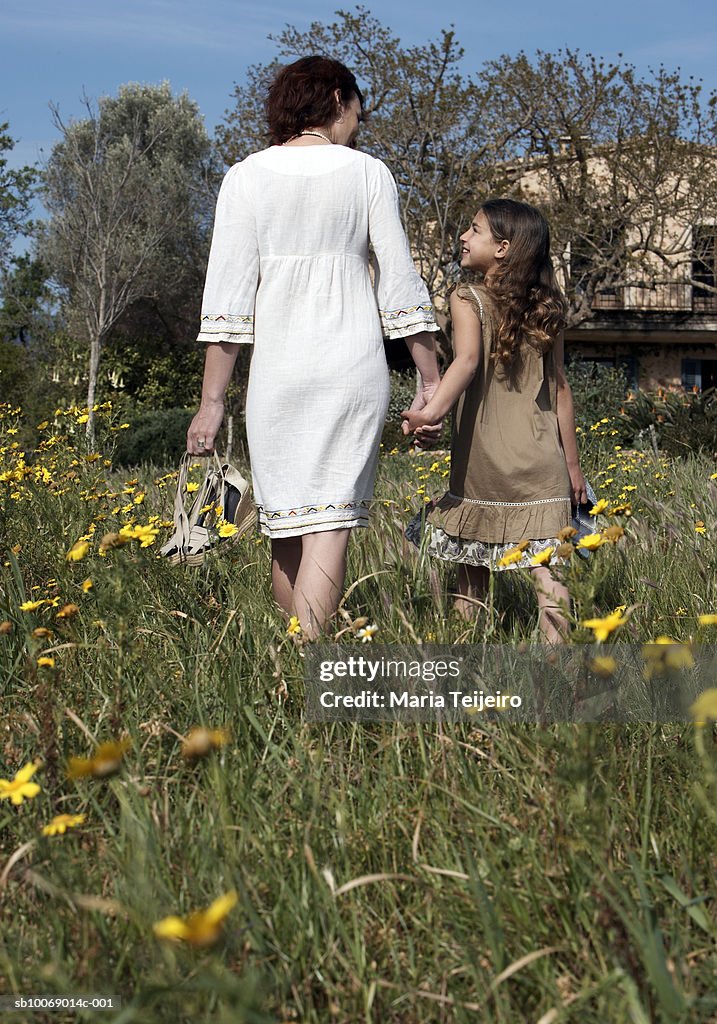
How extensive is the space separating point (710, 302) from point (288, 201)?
30.4m

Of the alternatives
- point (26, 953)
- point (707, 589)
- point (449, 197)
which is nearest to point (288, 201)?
point (707, 589)

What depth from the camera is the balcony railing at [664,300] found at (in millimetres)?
29500

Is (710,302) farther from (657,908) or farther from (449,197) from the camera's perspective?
(657,908)

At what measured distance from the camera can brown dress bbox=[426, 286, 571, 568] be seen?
10.2ft

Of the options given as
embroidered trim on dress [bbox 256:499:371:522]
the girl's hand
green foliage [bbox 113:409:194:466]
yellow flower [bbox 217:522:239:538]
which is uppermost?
the girl's hand

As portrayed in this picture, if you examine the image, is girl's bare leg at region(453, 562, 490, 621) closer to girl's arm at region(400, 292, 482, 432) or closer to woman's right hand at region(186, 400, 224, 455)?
girl's arm at region(400, 292, 482, 432)

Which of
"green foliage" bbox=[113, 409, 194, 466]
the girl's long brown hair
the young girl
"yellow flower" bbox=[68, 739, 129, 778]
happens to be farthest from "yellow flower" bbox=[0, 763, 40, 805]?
"green foliage" bbox=[113, 409, 194, 466]

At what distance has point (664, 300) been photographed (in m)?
30.1

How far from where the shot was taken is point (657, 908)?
58.9 inches

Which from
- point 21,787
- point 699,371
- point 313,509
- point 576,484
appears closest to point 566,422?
point 576,484

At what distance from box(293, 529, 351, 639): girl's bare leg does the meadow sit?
0.56 ft

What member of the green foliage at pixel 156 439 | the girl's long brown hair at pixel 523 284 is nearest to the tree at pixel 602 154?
the green foliage at pixel 156 439

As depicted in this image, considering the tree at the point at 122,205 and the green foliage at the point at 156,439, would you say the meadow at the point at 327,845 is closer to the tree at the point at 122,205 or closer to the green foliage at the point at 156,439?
the green foliage at the point at 156,439

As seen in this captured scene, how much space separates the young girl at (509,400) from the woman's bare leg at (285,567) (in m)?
0.43
